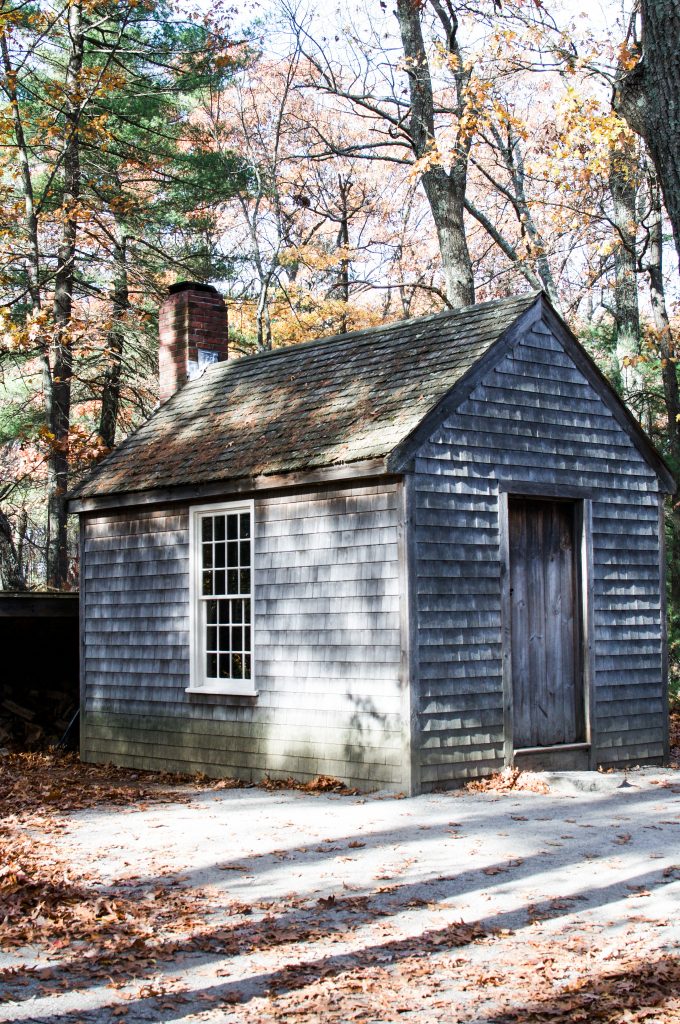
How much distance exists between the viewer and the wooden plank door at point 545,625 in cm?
1155

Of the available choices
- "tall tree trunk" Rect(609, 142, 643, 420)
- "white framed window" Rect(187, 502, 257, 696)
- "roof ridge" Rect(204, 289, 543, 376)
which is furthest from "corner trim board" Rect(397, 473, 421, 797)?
"tall tree trunk" Rect(609, 142, 643, 420)

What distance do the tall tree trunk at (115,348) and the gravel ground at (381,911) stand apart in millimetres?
13515

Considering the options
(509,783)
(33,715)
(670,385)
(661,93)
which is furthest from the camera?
(670,385)

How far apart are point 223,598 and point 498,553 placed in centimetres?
322

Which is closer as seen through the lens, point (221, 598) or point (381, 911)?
point (381, 911)

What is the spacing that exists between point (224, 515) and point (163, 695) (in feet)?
7.73

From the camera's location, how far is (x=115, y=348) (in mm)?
22391

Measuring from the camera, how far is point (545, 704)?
38.5 feet

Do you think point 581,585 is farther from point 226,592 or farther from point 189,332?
point 189,332

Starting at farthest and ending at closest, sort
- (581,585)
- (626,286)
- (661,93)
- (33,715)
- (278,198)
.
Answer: (278,198) < (626,286) < (33,715) < (581,585) < (661,93)

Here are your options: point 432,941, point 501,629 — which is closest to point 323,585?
point 501,629

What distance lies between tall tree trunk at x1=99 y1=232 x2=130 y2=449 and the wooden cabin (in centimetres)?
840

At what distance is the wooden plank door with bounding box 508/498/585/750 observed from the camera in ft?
37.9

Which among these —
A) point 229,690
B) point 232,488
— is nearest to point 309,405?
point 232,488
